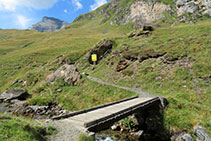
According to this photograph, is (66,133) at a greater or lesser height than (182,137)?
greater

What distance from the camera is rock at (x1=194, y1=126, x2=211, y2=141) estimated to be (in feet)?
39.1

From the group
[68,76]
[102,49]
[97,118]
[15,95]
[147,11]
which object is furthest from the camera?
[147,11]

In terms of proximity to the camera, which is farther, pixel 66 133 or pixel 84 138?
pixel 66 133

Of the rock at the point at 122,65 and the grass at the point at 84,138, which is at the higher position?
the rock at the point at 122,65

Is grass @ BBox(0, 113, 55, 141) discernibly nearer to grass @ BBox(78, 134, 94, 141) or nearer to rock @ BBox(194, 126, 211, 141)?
grass @ BBox(78, 134, 94, 141)

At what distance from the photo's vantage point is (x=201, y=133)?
1235 cm

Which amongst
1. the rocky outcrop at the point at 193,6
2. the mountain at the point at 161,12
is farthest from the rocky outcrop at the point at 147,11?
the rocky outcrop at the point at 193,6

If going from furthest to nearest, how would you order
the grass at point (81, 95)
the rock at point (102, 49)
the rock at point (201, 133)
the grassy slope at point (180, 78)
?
1. the rock at point (102, 49)
2. the grass at point (81, 95)
3. the grassy slope at point (180, 78)
4. the rock at point (201, 133)

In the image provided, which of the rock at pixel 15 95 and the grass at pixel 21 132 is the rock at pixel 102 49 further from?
the grass at pixel 21 132

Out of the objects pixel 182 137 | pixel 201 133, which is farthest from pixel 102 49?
pixel 201 133

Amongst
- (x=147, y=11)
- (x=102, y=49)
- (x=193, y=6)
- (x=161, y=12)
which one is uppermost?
(x=147, y=11)

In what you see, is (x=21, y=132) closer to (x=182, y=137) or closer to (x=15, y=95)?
(x=182, y=137)

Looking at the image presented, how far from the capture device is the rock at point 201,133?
39.1 feet

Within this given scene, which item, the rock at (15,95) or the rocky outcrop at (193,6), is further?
the rocky outcrop at (193,6)
